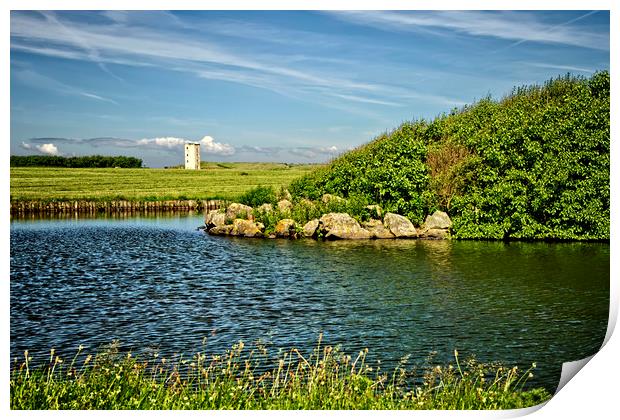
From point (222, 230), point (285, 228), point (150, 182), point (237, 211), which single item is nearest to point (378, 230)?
point (285, 228)

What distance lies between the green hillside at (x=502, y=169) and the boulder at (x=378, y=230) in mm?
1257

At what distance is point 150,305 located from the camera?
12.5 m

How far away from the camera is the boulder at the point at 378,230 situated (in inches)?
941

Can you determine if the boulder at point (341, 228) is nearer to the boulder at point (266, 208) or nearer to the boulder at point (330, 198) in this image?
the boulder at point (330, 198)

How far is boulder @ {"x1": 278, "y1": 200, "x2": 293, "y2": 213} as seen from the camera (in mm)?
25561

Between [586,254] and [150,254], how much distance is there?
1209cm

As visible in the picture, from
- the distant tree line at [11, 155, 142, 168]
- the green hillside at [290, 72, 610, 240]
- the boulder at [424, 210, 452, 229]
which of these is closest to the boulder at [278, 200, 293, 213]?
the green hillside at [290, 72, 610, 240]

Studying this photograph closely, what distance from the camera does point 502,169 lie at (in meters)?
23.6

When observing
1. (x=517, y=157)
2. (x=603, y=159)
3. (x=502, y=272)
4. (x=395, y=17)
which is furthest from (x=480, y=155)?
(x=395, y=17)

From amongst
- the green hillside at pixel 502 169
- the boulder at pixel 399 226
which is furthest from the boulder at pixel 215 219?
the boulder at pixel 399 226

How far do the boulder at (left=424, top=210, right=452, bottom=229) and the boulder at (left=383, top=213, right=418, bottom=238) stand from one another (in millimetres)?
594

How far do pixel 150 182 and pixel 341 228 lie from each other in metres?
18.4
